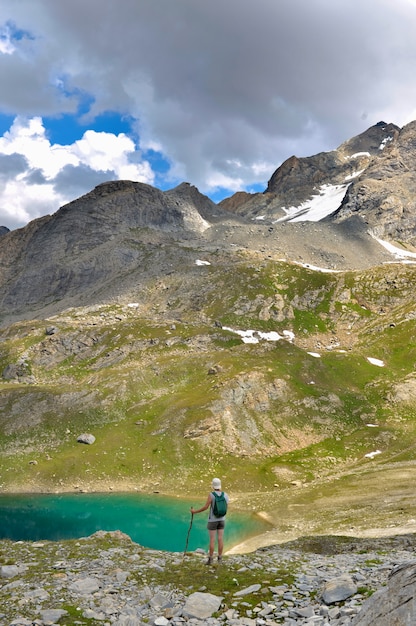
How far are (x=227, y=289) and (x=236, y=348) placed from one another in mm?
51559

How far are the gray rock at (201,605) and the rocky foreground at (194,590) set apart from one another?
0.04 m

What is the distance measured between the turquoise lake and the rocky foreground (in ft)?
104

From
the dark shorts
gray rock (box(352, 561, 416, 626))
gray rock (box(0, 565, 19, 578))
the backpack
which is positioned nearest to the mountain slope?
the dark shorts

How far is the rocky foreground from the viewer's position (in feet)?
43.7

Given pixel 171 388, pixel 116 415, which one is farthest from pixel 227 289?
pixel 116 415

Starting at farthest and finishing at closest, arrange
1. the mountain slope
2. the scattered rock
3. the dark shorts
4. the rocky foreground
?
the scattered rock, the mountain slope, the dark shorts, the rocky foreground

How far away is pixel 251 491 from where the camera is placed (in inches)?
3110

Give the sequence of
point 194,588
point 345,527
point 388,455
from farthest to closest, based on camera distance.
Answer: point 388,455 < point 345,527 < point 194,588

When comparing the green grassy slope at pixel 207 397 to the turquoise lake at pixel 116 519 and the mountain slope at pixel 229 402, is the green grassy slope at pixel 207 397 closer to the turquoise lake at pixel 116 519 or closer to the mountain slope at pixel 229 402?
the mountain slope at pixel 229 402

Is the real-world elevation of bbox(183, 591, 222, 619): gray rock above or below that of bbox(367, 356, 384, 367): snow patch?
below

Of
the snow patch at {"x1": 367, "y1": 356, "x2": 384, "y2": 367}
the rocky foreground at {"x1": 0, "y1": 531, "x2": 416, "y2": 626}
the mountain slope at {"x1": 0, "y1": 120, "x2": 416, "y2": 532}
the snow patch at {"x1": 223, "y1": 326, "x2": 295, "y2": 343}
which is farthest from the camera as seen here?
the snow patch at {"x1": 223, "y1": 326, "x2": 295, "y2": 343}

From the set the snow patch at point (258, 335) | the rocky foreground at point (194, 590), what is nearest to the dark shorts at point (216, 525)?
the rocky foreground at point (194, 590)

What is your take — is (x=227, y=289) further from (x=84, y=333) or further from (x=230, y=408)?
(x=230, y=408)

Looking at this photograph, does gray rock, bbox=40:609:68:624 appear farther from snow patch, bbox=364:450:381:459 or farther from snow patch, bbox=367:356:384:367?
snow patch, bbox=367:356:384:367
